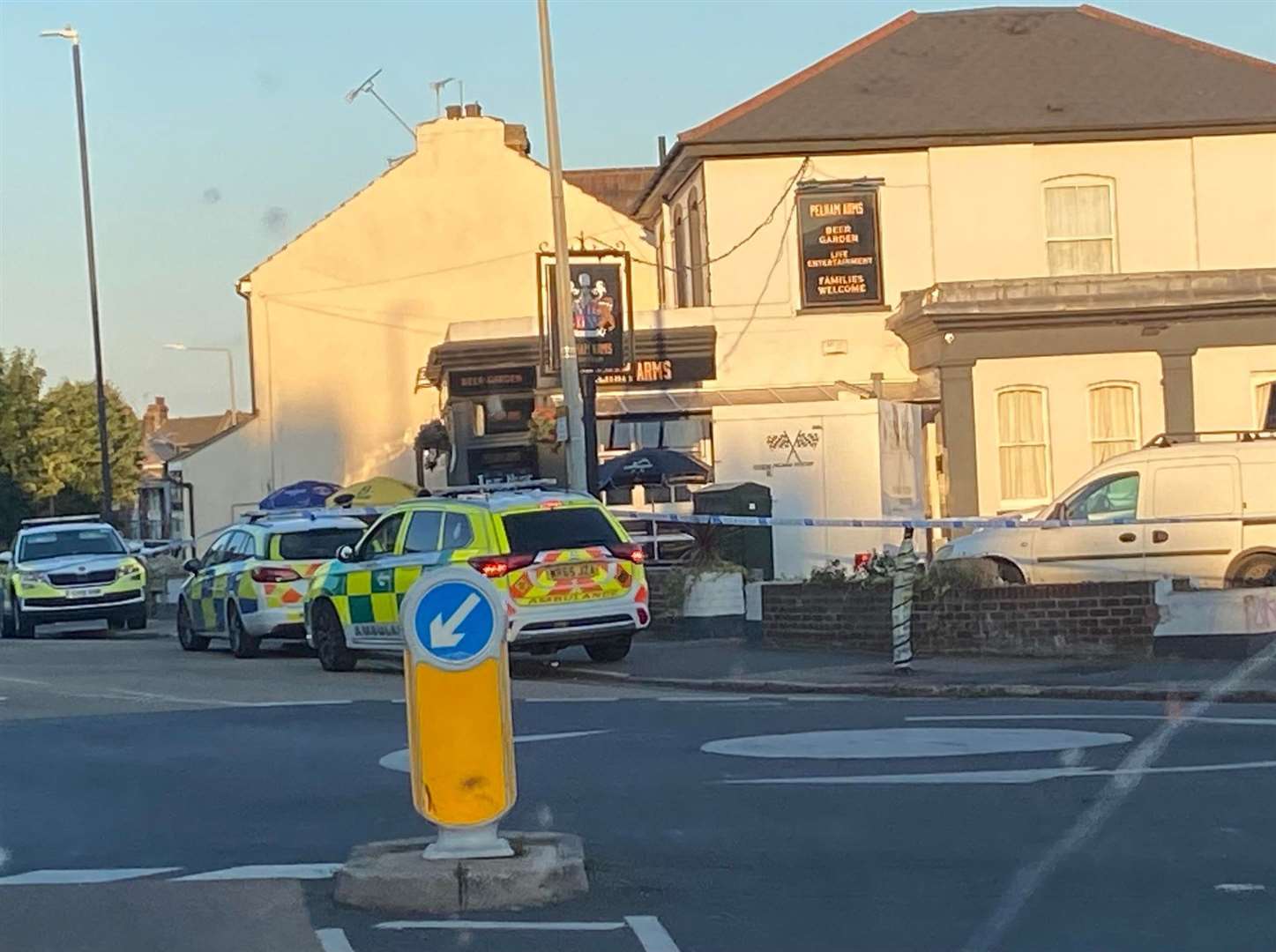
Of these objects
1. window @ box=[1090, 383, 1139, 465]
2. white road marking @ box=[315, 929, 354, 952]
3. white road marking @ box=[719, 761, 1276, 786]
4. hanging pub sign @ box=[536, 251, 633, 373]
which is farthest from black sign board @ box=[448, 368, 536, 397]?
white road marking @ box=[315, 929, 354, 952]

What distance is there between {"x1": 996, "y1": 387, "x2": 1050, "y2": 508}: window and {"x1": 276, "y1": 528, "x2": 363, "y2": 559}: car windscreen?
1368cm

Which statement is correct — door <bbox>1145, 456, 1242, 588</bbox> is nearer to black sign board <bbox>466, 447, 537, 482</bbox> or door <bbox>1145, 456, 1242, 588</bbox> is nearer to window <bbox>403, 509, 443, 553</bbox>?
window <bbox>403, 509, 443, 553</bbox>

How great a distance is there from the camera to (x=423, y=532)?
744 inches

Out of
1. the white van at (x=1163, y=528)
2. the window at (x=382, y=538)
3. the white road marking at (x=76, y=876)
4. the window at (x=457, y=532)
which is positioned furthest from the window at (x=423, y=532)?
the white road marking at (x=76, y=876)

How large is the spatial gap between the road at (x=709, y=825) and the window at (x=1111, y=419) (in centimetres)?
1911

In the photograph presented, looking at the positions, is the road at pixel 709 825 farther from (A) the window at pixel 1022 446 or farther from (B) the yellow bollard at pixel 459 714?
(A) the window at pixel 1022 446

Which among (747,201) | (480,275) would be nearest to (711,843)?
(747,201)

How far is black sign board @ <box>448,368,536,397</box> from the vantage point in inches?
1406

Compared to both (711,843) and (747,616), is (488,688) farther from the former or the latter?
(747,616)

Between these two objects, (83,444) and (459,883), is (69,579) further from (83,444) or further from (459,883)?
(83,444)

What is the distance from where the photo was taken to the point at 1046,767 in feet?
34.6

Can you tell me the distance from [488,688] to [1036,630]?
10.2 meters

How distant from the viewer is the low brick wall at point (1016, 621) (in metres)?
16.9

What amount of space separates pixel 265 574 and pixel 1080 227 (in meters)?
18.1
